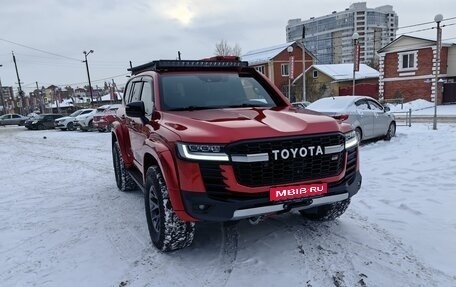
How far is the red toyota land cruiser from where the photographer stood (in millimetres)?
3320

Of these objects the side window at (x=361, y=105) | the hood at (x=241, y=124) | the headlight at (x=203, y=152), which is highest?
the hood at (x=241, y=124)

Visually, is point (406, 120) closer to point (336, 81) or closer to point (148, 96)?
point (148, 96)

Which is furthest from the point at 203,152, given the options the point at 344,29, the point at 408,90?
the point at 344,29

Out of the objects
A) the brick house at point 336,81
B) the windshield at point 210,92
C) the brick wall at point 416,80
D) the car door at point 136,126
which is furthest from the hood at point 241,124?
the brick house at point 336,81

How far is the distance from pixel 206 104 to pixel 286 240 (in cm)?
185

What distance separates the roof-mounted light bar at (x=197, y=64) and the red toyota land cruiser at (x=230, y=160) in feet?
1.02

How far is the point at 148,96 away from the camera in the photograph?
192 inches

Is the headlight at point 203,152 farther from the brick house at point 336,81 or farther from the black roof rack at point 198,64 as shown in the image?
the brick house at point 336,81

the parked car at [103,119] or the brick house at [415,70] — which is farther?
the brick house at [415,70]

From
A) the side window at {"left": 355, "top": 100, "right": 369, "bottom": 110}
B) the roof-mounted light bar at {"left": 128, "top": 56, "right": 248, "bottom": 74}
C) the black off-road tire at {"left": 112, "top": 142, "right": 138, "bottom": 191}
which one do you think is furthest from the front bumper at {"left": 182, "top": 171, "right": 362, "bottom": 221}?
the side window at {"left": 355, "top": 100, "right": 369, "bottom": 110}

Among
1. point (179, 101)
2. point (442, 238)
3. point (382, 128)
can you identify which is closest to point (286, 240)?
point (442, 238)

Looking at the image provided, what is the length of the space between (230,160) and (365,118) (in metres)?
8.65

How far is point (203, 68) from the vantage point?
5.14m

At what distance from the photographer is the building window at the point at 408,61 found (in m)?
34.0
